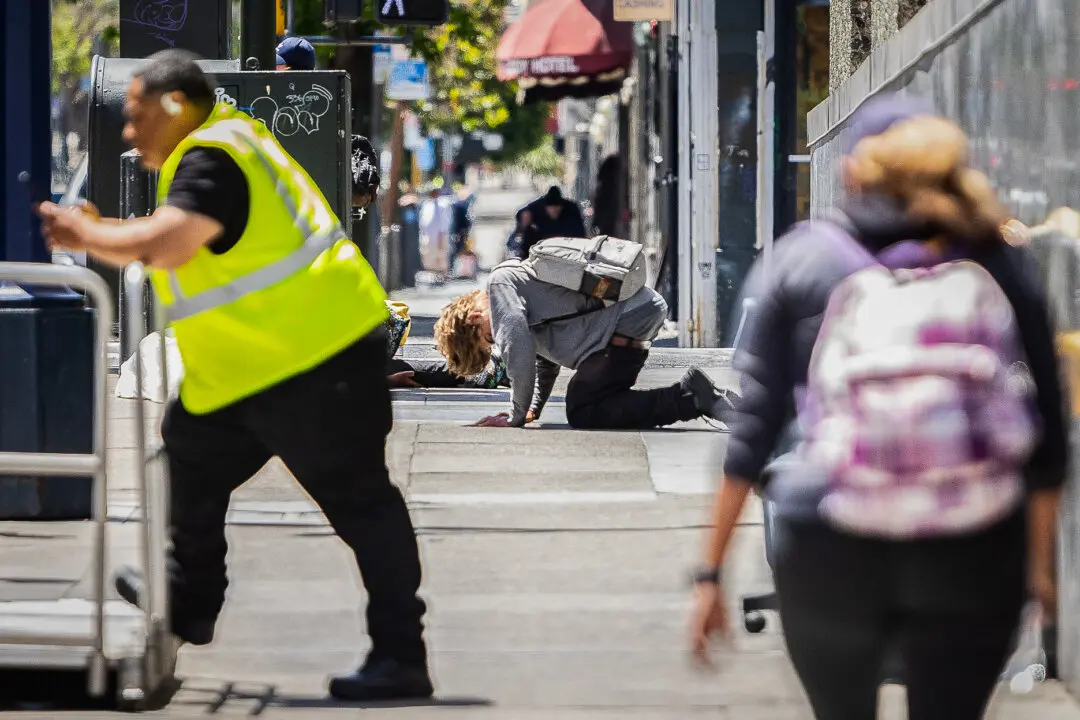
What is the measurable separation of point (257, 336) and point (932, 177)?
2.13 m

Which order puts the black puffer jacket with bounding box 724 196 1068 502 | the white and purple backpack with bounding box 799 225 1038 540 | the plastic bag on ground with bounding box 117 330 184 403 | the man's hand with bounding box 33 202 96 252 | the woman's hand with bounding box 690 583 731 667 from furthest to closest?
1. the plastic bag on ground with bounding box 117 330 184 403
2. the man's hand with bounding box 33 202 96 252
3. the woman's hand with bounding box 690 583 731 667
4. the black puffer jacket with bounding box 724 196 1068 502
5. the white and purple backpack with bounding box 799 225 1038 540

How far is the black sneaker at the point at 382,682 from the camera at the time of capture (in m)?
4.83

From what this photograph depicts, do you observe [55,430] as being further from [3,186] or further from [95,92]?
[95,92]

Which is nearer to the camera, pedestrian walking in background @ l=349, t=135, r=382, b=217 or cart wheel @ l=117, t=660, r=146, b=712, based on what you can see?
cart wheel @ l=117, t=660, r=146, b=712

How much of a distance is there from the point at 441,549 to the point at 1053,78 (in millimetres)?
3143

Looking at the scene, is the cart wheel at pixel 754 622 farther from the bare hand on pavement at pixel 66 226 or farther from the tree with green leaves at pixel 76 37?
the tree with green leaves at pixel 76 37

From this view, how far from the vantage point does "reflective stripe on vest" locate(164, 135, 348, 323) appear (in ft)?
15.2

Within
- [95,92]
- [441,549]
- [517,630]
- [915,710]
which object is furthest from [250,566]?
[95,92]

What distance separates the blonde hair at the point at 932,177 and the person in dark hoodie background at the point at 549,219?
1491 centimetres

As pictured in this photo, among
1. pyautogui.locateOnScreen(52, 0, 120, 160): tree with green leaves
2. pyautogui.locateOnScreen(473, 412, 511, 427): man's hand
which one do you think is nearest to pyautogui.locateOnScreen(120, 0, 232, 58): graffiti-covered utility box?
pyautogui.locateOnScreen(473, 412, 511, 427): man's hand

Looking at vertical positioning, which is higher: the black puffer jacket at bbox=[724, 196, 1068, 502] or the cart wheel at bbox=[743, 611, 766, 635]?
the black puffer jacket at bbox=[724, 196, 1068, 502]

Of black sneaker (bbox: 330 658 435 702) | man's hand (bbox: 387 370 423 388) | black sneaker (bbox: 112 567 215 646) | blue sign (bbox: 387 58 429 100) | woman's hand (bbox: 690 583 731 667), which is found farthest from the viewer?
blue sign (bbox: 387 58 429 100)

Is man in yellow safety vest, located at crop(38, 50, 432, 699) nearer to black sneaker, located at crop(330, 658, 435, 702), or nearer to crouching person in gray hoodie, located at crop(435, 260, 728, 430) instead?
black sneaker, located at crop(330, 658, 435, 702)

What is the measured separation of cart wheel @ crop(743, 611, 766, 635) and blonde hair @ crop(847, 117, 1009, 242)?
263 centimetres
